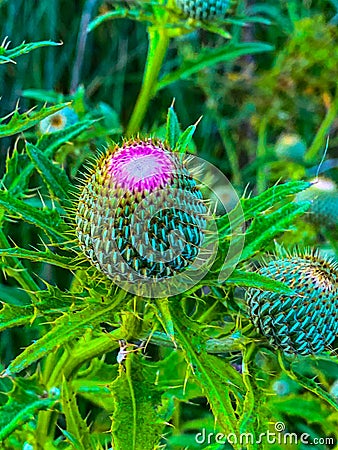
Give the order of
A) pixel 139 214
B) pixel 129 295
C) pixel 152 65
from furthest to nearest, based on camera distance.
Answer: pixel 152 65 → pixel 129 295 → pixel 139 214

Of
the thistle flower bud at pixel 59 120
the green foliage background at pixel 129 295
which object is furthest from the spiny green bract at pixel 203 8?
the thistle flower bud at pixel 59 120

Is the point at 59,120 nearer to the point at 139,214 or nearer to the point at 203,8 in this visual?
the point at 203,8

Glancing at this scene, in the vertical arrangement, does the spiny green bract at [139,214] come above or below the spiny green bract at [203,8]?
below

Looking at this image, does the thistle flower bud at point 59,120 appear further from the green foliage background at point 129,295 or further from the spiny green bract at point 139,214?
the spiny green bract at point 139,214

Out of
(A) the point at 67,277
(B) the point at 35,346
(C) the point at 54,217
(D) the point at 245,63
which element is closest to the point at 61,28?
(D) the point at 245,63

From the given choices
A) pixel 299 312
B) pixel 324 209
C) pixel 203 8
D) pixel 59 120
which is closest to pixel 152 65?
pixel 203 8
